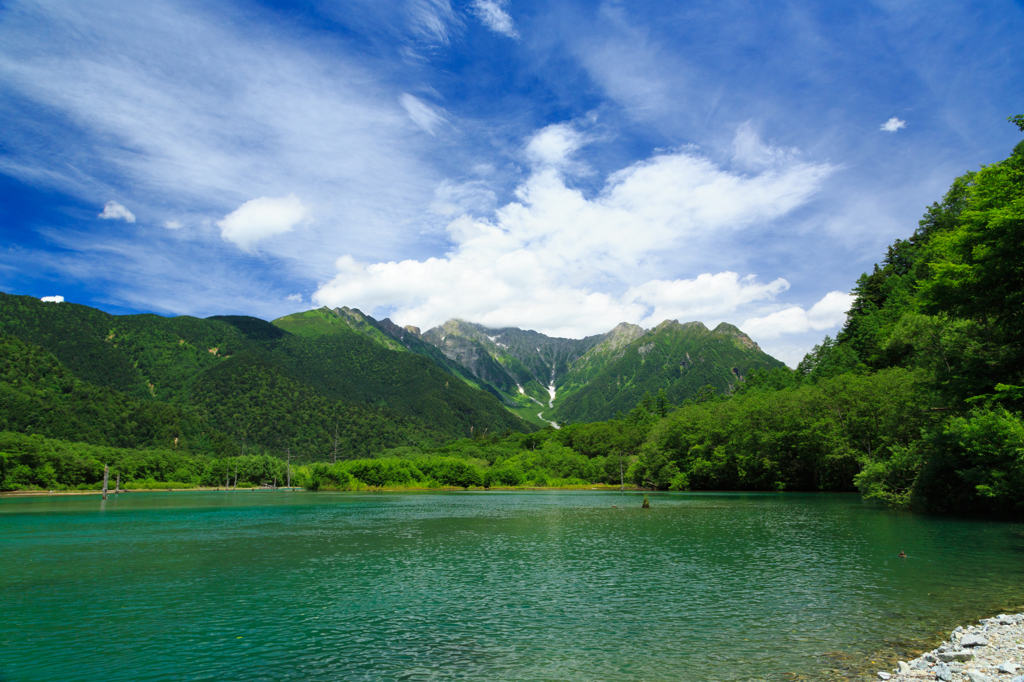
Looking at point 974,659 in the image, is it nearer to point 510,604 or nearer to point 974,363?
point 510,604

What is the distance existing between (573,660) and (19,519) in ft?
251

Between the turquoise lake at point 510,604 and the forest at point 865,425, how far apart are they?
7964 mm

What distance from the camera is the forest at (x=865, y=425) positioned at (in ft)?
116

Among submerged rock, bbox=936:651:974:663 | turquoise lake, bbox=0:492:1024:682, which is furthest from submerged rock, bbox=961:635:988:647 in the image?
turquoise lake, bbox=0:492:1024:682

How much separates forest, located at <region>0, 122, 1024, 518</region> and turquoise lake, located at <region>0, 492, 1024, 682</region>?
7964mm

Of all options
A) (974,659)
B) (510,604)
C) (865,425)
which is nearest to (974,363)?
(974,659)

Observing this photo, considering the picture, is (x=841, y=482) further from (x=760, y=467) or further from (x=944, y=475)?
(x=944, y=475)

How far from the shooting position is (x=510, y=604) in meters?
20.3

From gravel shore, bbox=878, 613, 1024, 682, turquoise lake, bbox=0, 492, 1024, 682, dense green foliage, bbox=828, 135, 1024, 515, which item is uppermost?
dense green foliage, bbox=828, 135, 1024, 515

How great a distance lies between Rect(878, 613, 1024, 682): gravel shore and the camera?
→ 36.1 ft

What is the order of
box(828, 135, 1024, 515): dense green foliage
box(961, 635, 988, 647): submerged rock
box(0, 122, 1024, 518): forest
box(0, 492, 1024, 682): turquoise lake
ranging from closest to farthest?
box(961, 635, 988, 647): submerged rock
box(0, 492, 1024, 682): turquoise lake
box(828, 135, 1024, 515): dense green foliage
box(0, 122, 1024, 518): forest

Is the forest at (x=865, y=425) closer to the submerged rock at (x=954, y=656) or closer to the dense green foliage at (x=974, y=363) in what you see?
the dense green foliage at (x=974, y=363)

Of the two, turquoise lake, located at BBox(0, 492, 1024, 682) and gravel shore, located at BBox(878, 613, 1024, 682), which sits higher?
gravel shore, located at BBox(878, 613, 1024, 682)

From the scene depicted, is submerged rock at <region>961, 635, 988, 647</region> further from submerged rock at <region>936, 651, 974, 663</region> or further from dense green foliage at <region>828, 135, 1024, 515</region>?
dense green foliage at <region>828, 135, 1024, 515</region>
